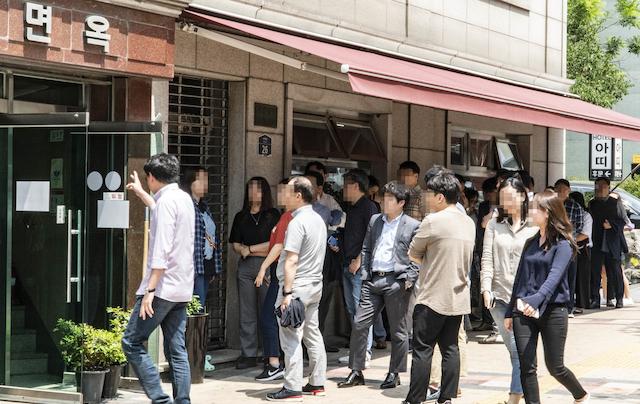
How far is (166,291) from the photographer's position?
780 centimetres

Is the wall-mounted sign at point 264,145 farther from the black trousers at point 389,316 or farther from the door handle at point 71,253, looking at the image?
the door handle at point 71,253

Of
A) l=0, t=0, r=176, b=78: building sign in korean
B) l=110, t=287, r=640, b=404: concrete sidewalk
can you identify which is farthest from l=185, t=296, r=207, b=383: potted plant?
l=0, t=0, r=176, b=78: building sign in korean

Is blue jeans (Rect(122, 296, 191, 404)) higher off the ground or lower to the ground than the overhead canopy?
lower

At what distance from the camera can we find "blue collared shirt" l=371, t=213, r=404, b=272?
32.3 feet

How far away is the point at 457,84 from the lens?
12.1 metres

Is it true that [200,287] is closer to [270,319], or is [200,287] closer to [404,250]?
[270,319]

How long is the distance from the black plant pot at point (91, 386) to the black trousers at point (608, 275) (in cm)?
997

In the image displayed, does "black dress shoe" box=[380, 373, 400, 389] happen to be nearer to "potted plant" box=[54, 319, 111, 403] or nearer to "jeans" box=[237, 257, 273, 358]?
"jeans" box=[237, 257, 273, 358]

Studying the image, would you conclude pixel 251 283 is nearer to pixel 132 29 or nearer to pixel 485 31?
pixel 132 29

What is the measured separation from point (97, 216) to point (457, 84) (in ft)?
14.4

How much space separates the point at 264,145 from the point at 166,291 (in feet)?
14.5

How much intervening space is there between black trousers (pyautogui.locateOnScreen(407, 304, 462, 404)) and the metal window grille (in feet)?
11.5

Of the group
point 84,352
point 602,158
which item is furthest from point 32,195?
point 602,158

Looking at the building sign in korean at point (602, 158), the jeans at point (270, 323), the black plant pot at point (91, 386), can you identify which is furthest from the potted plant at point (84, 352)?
the building sign in korean at point (602, 158)
